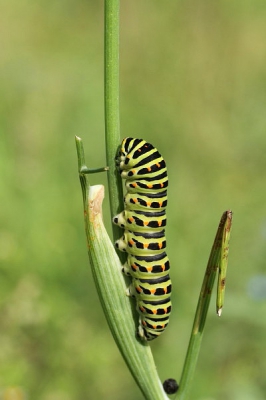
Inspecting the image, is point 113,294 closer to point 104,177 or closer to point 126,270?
point 126,270

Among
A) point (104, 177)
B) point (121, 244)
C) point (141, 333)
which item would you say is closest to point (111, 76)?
point (121, 244)

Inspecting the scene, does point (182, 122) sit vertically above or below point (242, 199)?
above

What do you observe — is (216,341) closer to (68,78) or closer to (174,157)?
(174,157)

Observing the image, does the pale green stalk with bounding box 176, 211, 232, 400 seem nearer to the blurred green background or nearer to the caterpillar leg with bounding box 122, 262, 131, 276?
the caterpillar leg with bounding box 122, 262, 131, 276

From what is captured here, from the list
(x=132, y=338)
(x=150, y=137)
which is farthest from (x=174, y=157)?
(x=132, y=338)

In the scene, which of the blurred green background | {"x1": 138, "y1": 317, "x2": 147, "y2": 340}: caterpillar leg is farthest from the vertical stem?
→ the blurred green background

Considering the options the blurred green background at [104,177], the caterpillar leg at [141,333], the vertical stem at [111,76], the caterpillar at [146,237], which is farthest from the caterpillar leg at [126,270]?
the blurred green background at [104,177]

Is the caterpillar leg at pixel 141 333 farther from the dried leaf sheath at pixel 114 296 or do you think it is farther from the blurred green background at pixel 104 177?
the blurred green background at pixel 104 177
